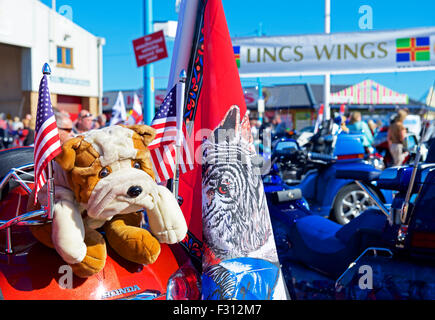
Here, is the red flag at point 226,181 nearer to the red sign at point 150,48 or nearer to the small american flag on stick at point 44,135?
the small american flag on stick at point 44,135

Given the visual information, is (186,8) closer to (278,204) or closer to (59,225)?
(59,225)

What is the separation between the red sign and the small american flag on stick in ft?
16.3

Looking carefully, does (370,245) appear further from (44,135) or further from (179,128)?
(44,135)

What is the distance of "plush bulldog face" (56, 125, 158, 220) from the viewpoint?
1807mm

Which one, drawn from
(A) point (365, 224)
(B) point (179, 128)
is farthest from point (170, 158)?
(A) point (365, 224)

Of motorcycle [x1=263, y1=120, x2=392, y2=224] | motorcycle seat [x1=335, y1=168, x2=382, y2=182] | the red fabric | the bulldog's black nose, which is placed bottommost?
motorcycle [x1=263, y1=120, x2=392, y2=224]

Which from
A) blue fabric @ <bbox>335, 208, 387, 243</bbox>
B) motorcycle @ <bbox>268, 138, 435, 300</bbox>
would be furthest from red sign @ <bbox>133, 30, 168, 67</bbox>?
blue fabric @ <bbox>335, 208, 387, 243</bbox>

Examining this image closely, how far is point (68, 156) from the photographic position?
1.80 m

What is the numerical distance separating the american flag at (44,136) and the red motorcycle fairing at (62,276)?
0.37m

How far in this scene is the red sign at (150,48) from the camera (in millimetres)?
6555

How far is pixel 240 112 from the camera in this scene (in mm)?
2057

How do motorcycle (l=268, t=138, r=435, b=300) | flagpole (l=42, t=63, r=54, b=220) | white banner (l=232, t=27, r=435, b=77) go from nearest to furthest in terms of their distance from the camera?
flagpole (l=42, t=63, r=54, b=220), motorcycle (l=268, t=138, r=435, b=300), white banner (l=232, t=27, r=435, b=77)

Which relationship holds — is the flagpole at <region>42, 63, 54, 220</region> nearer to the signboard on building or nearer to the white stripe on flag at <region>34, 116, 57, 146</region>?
the white stripe on flag at <region>34, 116, 57, 146</region>

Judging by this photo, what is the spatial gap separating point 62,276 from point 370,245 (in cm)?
179
